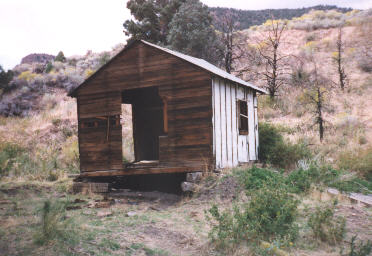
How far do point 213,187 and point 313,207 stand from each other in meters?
2.58

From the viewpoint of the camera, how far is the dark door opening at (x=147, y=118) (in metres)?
12.9

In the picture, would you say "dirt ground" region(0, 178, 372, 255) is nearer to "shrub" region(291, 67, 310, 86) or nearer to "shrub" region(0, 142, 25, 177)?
"shrub" region(0, 142, 25, 177)

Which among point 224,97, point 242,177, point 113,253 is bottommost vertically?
point 113,253

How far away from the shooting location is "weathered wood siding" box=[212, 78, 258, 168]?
9.54m

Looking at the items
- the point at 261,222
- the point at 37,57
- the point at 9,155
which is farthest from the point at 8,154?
the point at 37,57

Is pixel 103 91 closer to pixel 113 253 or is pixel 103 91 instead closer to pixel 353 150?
pixel 113 253

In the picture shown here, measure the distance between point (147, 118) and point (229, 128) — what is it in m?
4.10

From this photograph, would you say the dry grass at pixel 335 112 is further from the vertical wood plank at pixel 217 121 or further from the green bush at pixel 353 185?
the vertical wood plank at pixel 217 121

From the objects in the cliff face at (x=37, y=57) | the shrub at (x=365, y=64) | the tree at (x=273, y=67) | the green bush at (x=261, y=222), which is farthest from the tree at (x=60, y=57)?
the green bush at (x=261, y=222)

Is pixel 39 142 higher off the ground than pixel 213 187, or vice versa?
pixel 39 142

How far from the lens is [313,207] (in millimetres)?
7129

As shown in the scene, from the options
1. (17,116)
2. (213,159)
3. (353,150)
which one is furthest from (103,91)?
(17,116)

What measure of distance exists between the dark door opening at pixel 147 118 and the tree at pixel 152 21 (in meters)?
14.1

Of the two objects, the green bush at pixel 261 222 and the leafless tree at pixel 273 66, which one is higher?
the leafless tree at pixel 273 66
